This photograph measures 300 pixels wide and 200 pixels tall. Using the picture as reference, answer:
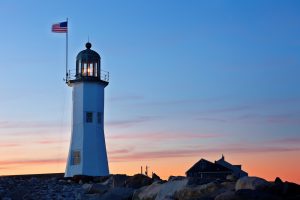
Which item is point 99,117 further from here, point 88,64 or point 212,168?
point 212,168

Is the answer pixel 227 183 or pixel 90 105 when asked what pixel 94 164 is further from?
pixel 227 183

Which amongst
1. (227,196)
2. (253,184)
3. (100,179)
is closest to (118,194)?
(253,184)

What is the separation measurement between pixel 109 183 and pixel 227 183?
8.74 metres

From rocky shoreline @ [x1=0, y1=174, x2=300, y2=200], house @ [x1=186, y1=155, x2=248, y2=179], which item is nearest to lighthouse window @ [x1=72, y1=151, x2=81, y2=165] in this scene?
rocky shoreline @ [x1=0, y1=174, x2=300, y2=200]

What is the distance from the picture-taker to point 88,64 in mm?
33938

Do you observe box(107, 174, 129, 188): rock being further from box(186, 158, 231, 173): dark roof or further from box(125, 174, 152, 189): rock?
box(186, 158, 231, 173): dark roof

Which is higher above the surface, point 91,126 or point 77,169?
point 91,126

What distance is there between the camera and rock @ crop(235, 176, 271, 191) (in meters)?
15.3

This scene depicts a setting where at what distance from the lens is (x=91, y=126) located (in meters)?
32.8

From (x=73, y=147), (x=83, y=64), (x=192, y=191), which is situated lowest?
(x=192, y=191)

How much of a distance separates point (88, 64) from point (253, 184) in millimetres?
19903

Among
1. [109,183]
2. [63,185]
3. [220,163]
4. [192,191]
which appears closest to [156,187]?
[192,191]

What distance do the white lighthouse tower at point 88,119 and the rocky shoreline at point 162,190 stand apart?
10.5ft

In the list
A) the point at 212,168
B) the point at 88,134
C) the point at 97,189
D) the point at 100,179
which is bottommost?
the point at 97,189
